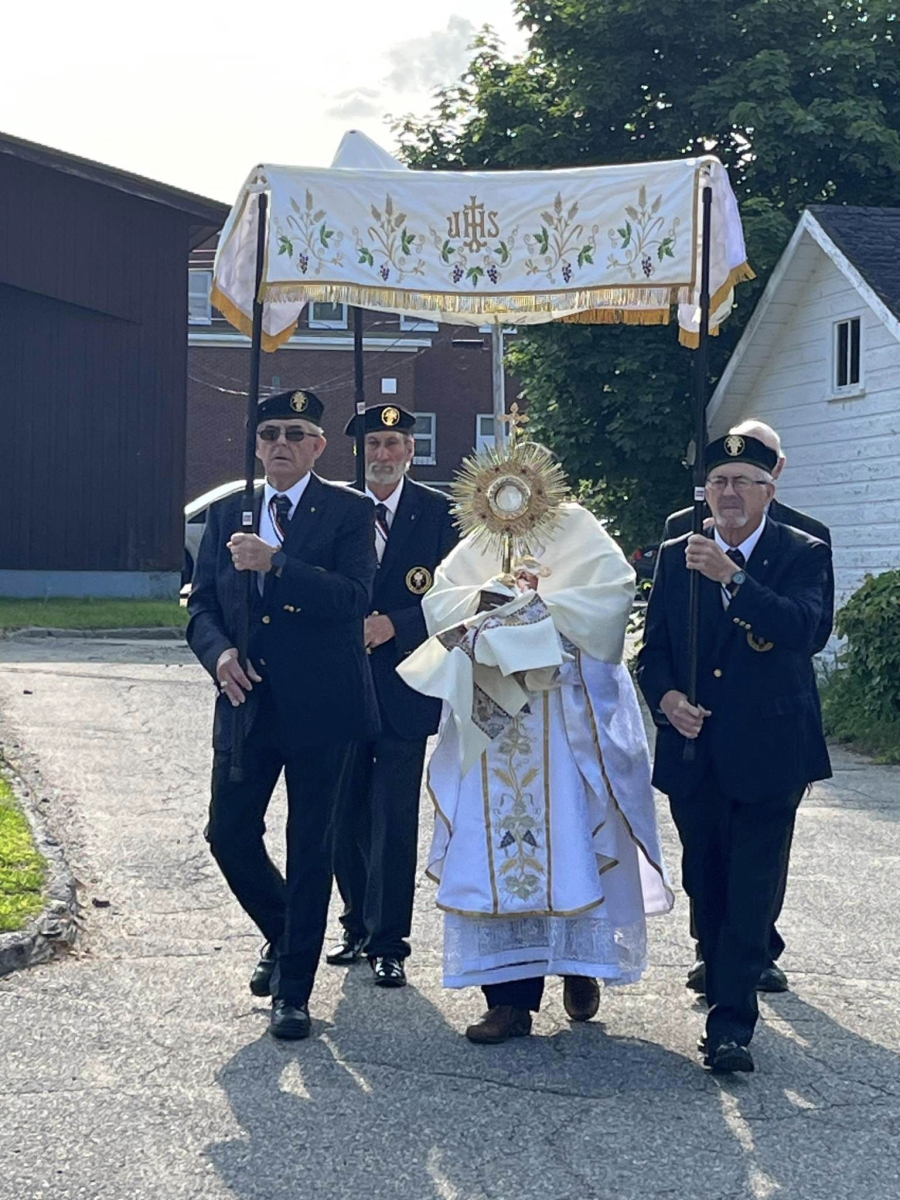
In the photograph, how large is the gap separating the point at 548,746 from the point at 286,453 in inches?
53.6

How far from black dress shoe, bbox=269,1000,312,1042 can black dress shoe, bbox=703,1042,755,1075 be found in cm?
134

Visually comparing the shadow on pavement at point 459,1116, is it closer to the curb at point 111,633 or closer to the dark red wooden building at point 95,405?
the curb at point 111,633

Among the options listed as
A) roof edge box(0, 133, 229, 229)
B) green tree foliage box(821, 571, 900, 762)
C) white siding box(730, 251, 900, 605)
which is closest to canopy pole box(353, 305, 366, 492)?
green tree foliage box(821, 571, 900, 762)

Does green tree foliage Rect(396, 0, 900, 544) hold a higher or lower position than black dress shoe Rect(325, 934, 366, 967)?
higher

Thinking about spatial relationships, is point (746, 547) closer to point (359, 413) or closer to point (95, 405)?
point (359, 413)

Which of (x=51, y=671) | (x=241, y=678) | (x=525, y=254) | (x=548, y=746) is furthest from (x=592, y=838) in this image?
(x=51, y=671)

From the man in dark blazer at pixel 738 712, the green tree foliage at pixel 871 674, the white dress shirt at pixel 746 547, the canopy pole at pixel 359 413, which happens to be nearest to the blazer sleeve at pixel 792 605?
the man in dark blazer at pixel 738 712

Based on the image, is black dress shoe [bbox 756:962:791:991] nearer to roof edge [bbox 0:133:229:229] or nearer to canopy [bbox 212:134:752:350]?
canopy [bbox 212:134:752:350]

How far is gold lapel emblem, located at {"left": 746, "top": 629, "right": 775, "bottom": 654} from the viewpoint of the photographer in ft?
18.9

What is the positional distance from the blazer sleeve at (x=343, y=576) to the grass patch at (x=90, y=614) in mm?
12894

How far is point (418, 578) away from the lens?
711 centimetres

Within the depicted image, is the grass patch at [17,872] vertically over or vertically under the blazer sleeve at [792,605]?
under

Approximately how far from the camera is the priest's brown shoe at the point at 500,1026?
19.1 feet

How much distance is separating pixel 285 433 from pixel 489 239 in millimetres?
1110
